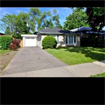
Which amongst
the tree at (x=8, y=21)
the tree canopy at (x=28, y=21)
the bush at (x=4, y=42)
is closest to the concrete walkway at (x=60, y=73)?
the bush at (x=4, y=42)

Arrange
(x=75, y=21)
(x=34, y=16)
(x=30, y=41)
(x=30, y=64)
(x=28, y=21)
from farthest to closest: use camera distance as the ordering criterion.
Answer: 1. (x=75, y=21)
2. (x=34, y=16)
3. (x=28, y=21)
4. (x=30, y=41)
5. (x=30, y=64)

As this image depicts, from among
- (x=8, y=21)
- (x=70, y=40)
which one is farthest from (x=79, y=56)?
(x=8, y=21)

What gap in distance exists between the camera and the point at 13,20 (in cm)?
2886

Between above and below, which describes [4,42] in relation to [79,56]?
above

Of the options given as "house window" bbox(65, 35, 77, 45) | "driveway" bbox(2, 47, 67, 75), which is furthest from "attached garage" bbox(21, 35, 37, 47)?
"driveway" bbox(2, 47, 67, 75)

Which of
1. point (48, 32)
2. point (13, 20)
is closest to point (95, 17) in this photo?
point (48, 32)

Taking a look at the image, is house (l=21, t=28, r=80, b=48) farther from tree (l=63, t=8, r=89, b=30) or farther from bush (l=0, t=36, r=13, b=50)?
tree (l=63, t=8, r=89, b=30)

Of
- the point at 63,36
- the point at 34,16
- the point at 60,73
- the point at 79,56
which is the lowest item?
the point at 60,73

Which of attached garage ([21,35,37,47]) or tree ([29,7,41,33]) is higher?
tree ([29,7,41,33])

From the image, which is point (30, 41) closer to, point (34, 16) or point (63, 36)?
point (63, 36)

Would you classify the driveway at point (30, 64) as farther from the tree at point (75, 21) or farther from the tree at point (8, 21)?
the tree at point (75, 21)
